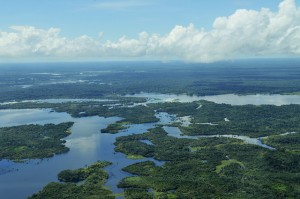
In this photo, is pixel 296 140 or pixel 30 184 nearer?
pixel 30 184

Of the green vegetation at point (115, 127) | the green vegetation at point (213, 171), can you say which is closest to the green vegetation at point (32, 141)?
the green vegetation at point (115, 127)

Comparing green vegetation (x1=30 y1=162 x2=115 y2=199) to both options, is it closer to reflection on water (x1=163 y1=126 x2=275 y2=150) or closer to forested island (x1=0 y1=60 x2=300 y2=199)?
forested island (x1=0 y1=60 x2=300 y2=199)

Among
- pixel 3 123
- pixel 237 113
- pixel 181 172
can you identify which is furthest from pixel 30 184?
pixel 237 113

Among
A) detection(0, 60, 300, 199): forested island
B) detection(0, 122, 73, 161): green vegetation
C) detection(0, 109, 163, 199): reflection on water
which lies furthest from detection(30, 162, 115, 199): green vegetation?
detection(0, 122, 73, 161): green vegetation

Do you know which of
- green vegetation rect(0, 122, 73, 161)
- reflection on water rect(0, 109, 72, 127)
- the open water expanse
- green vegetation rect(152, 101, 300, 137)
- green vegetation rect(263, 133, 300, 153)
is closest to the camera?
the open water expanse

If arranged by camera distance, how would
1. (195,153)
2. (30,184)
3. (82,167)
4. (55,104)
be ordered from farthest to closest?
(55,104) < (195,153) < (82,167) < (30,184)

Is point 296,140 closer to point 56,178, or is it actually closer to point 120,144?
point 120,144

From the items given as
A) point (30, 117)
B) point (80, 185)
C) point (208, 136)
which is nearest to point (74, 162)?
point (80, 185)
